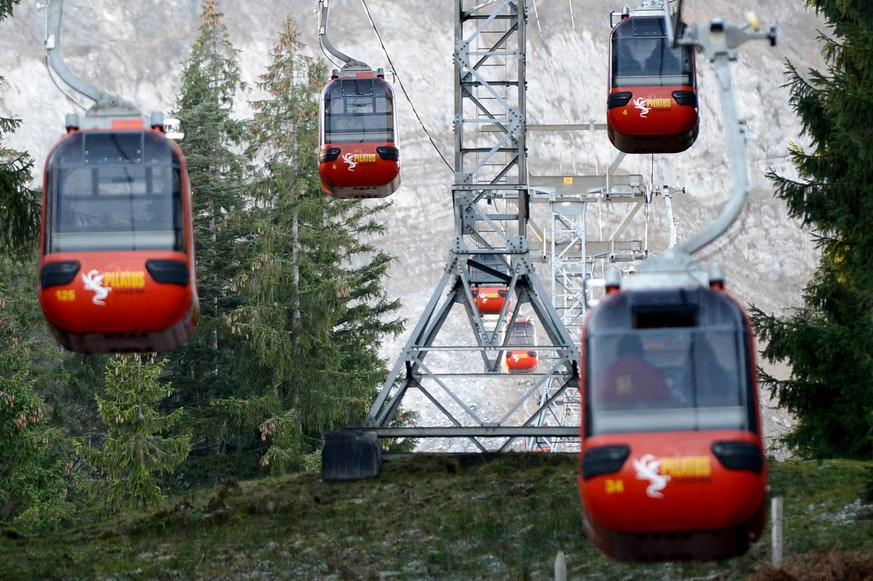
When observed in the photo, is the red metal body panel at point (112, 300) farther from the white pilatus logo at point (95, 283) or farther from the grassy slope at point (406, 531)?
the grassy slope at point (406, 531)

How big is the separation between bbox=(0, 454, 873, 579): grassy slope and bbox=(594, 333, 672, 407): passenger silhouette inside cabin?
4.76 meters

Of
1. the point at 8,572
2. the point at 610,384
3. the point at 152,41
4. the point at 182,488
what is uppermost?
the point at 152,41

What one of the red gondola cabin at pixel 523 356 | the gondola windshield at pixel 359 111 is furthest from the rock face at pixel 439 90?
the gondola windshield at pixel 359 111

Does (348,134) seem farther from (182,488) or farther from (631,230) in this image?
(631,230)

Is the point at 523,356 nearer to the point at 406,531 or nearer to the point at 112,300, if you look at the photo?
the point at 406,531

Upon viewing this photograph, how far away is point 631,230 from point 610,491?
8544 cm

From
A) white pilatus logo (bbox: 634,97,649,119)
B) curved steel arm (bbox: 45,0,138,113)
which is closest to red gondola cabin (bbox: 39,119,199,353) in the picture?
curved steel arm (bbox: 45,0,138,113)

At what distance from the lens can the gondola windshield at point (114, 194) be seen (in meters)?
11.9

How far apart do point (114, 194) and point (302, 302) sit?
28434mm

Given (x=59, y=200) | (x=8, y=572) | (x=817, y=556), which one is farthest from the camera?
(x=8, y=572)

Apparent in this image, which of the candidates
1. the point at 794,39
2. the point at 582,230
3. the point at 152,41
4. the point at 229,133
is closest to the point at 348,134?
the point at 582,230

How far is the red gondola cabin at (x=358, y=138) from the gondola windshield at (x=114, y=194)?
6871mm

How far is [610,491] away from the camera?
9148 mm

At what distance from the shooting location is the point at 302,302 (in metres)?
40.4
